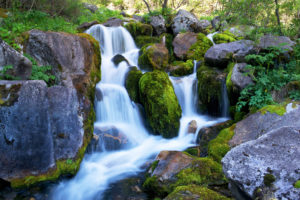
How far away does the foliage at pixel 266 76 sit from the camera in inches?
234

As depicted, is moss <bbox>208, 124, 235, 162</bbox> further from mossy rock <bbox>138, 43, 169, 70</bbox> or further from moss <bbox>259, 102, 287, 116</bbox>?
mossy rock <bbox>138, 43, 169, 70</bbox>

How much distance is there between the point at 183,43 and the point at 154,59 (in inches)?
117

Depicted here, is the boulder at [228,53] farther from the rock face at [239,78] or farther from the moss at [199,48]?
the moss at [199,48]

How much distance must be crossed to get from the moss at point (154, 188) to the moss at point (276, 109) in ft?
10.5

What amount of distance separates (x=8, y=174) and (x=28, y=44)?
3.40m

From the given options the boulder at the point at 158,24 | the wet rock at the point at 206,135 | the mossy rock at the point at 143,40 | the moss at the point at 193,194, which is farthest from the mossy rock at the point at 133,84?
the boulder at the point at 158,24

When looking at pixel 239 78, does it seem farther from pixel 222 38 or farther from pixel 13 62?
pixel 13 62

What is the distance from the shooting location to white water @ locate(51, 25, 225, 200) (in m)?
4.64

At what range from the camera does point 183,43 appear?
11781mm

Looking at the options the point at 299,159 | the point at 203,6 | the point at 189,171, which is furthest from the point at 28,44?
the point at 203,6

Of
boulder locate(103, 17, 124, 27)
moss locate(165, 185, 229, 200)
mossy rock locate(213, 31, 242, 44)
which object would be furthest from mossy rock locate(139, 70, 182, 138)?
boulder locate(103, 17, 124, 27)

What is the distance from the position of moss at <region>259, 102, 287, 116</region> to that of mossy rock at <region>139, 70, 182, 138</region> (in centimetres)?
266

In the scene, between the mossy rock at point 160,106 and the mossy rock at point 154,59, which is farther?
the mossy rock at point 154,59

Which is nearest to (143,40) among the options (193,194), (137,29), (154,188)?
(137,29)
